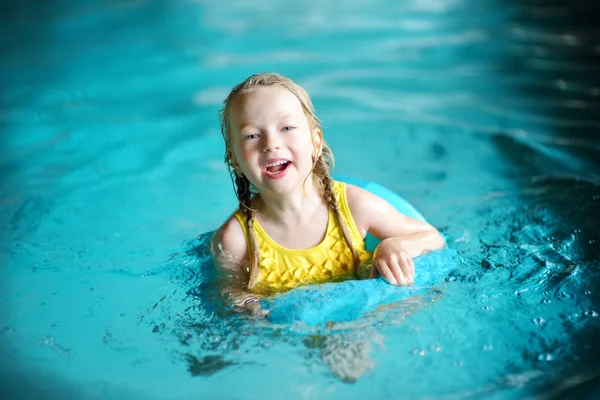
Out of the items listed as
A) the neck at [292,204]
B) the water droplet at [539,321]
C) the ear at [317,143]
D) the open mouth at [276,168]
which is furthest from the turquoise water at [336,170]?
the ear at [317,143]

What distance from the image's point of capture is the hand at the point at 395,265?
212cm

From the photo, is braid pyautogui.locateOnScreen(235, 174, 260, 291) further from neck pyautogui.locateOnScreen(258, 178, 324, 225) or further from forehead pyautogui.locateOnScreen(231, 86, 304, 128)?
forehead pyautogui.locateOnScreen(231, 86, 304, 128)

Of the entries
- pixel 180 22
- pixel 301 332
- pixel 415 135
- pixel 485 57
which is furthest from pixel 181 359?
pixel 180 22

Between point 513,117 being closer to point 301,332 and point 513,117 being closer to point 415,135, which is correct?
point 415,135

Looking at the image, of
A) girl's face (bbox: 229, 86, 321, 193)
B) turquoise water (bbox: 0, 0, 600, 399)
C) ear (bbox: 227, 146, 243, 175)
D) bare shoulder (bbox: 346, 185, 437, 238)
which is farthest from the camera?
bare shoulder (bbox: 346, 185, 437, 238)

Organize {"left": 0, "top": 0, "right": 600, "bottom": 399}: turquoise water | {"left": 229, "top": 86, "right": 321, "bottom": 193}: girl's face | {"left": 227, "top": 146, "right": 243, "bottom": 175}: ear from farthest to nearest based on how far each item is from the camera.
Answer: {"left": 227, "top": 146, "right": 243, "bottom": 175}: ear
{"left": 229, "top": 86, "right": 321, "bottom": 193}: girl's face
{"left": 0, "top": 0, "right": 600, "bottom": 399}: turquoise water

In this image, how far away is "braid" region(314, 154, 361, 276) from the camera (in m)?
2.33

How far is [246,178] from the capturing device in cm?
236

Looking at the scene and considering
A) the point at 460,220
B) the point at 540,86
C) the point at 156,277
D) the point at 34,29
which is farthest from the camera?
the point at 34,29

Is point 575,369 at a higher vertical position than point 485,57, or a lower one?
lower

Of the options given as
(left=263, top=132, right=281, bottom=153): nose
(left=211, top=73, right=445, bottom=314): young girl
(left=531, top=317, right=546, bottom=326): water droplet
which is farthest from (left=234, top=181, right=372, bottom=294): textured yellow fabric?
(left=531, top=317, right=546, bottom=326): water droplet

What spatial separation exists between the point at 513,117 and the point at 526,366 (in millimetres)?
2734

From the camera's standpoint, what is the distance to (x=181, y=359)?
6.72 ft

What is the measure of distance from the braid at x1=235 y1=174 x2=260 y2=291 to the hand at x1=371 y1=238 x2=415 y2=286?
42 centimetres
